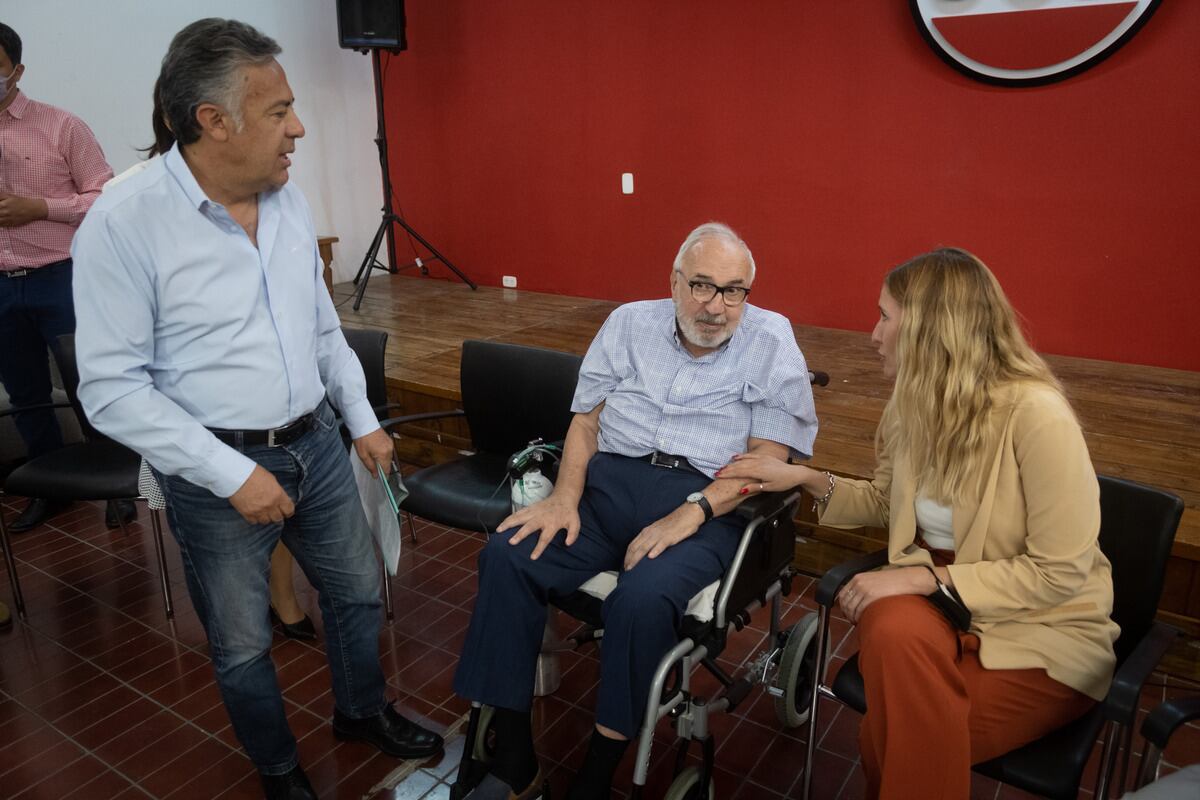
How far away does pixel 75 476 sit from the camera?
2672 millimetres

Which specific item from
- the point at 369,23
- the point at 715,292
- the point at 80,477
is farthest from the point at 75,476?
the point at 369,23

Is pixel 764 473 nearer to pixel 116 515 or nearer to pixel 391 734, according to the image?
pixel 391 734

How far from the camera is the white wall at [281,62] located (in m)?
5.05

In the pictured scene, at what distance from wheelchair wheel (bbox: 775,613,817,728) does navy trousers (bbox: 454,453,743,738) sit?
0.37 metres

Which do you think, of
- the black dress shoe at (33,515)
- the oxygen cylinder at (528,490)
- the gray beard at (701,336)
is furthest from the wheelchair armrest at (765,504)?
the black dress shoe at (33,515)

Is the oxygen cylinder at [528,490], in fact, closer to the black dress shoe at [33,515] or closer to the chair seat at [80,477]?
the chair seat at [80,477]

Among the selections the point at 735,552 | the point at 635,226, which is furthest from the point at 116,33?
the point at 735,552

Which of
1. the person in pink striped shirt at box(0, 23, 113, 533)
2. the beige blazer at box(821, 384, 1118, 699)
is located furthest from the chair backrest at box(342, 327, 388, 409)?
the beige blazer at box(821, 384, 1118, 699)

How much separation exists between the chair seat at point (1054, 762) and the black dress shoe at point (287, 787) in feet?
4.65

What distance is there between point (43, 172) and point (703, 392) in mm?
2696

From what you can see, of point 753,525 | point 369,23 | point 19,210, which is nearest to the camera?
point 753,525

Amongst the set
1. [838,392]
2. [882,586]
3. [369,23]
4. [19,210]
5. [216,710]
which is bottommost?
[216,710]

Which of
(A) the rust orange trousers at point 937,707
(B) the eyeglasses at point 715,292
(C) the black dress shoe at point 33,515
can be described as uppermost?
(B) the eyeglasses at point 715,292

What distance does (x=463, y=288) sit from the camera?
6.47 metres
